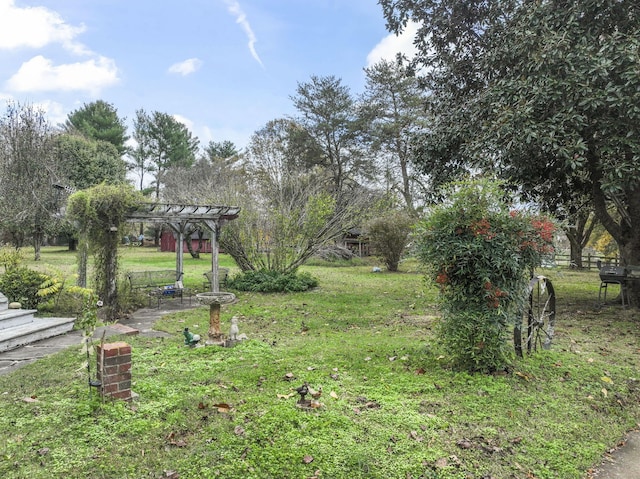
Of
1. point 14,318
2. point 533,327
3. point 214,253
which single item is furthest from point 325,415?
point 214,253

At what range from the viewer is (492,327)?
3941mm

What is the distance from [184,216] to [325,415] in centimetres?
785

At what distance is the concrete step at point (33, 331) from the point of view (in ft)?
18.1

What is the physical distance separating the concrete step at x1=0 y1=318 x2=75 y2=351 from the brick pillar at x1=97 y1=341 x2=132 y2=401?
314 cm

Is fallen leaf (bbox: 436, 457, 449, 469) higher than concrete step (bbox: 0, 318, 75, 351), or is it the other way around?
concrete step (bbox: 0, 318, 75, 351)

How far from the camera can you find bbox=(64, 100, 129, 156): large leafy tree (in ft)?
105

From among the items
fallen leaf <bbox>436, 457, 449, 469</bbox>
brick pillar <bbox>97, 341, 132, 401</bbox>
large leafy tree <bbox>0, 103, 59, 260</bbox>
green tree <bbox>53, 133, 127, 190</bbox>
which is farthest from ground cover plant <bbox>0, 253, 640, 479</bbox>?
green tree <bbox>53, 133, 127, 190</bbox>

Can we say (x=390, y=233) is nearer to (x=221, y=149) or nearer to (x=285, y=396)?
(x=285, y=396)

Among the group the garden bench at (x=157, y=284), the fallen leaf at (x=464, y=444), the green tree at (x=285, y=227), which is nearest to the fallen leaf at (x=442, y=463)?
the fallen leaf at (x=464, y=444)

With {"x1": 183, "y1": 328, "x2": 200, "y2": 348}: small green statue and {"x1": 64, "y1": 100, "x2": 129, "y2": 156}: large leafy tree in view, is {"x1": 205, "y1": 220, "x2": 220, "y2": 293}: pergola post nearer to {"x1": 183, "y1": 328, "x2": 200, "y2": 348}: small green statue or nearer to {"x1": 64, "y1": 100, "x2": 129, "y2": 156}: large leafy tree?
{"x1": 183, "y1": 328, "x2": 200, "y2": 348}: small green statue

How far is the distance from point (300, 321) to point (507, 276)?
4404 mm

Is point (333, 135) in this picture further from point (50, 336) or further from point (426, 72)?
point (50, 336)

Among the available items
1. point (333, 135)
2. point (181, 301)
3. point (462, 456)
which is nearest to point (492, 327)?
point (462, 456)

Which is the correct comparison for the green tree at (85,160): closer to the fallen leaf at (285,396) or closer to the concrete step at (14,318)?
the concrete step at (14,318)
